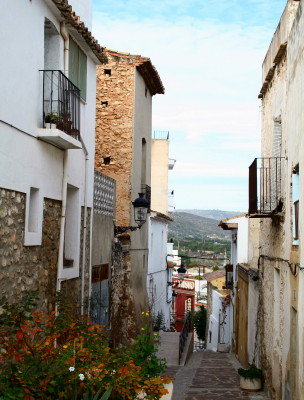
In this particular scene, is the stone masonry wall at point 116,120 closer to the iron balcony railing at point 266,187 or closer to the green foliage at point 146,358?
the iron balcony railing at point 266,187

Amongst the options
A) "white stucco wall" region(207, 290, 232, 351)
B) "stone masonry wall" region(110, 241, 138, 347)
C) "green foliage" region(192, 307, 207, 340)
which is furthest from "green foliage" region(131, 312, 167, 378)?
"green foliage" region(192, 307, 207, 340)

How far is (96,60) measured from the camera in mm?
12086

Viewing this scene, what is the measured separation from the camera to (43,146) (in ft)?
28.3

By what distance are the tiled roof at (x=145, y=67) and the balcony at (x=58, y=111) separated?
7822 mm

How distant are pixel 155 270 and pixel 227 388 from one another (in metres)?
10.7

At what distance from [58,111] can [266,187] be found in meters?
6.04

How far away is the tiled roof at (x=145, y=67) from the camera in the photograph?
56.4 ft

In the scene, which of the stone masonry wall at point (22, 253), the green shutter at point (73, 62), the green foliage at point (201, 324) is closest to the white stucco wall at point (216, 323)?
the green foliage at point (201, 324)

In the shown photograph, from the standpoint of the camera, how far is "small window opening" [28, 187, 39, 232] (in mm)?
8362

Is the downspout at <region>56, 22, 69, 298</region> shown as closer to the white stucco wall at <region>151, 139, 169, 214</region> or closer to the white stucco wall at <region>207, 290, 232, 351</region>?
the white stucco wall at <region>207, 290, 232, 351</region>

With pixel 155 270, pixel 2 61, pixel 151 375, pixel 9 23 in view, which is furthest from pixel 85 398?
pixel 155 270

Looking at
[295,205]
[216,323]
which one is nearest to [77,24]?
[295,205]

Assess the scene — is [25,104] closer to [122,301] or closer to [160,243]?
[122,301]

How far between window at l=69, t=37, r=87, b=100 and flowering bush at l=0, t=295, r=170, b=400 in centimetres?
479
